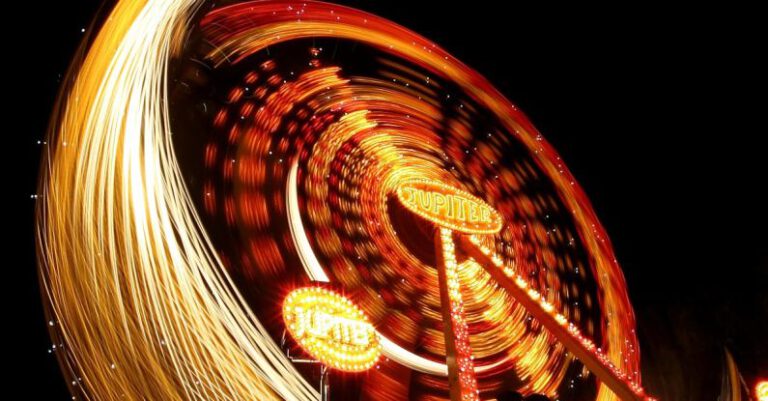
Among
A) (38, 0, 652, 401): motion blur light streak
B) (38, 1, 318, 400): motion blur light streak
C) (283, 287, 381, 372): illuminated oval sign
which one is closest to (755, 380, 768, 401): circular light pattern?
(38, 0, 652, 401): motion blur light streak

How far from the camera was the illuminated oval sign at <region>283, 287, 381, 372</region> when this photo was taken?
9078 mm

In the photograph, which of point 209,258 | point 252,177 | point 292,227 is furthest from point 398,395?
point 209,258

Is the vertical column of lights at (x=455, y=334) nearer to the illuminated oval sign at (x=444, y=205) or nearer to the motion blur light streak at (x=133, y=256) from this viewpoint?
the illuminated oval sign at (x=444, y=205)

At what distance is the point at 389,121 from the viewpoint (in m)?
12.5

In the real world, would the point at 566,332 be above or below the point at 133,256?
above

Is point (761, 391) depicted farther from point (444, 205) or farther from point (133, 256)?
point (133, 256)

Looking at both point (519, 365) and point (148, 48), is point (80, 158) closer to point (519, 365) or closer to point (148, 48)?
point (148, 48)

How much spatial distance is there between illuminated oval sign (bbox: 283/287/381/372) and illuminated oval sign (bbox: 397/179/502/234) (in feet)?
6.78

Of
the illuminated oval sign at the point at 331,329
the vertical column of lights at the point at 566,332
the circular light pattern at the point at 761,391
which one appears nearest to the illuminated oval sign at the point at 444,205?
the vertical column of lights at the point at 566,332

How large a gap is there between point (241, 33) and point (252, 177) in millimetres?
2202

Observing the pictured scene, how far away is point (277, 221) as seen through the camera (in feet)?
34.9

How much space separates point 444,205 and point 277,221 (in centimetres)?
268

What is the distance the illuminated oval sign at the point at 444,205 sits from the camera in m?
10.9

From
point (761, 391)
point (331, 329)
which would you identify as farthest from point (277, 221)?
point (761, 391)
